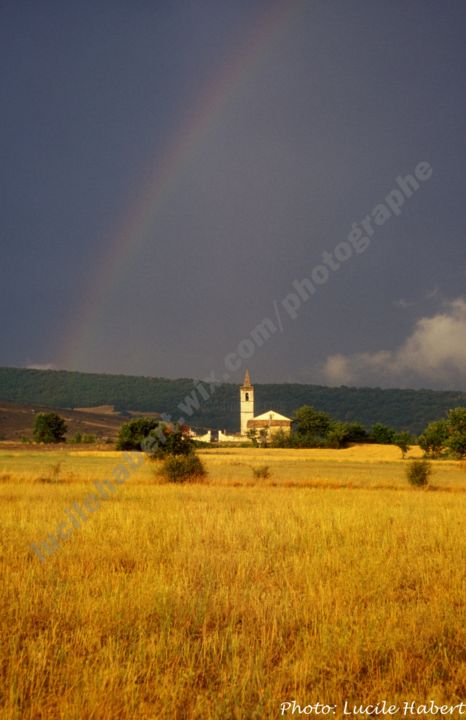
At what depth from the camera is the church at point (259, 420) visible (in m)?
135

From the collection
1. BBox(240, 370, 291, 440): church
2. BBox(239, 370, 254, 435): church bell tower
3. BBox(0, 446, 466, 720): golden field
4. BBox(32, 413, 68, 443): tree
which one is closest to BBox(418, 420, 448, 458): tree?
BBox(240, 370, 291, 440): church

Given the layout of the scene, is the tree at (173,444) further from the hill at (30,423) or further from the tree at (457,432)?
the hill at (30,423)

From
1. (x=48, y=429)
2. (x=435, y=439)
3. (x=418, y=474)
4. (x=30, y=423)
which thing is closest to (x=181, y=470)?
(x=418, y=474)

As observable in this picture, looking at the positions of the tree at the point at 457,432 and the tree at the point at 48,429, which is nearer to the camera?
the tree at the point at 457,432

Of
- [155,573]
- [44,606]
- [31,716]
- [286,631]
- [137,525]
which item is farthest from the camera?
[137,525]

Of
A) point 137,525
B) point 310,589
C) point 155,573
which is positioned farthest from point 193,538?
point 310,589

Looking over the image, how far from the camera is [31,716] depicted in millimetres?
4535

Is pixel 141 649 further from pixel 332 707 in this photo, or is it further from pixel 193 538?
pixel 193 538

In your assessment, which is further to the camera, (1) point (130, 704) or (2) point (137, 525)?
(2) point (137, 525)

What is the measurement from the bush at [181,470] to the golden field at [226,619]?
18.2 metres

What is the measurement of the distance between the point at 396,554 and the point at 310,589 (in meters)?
3.18

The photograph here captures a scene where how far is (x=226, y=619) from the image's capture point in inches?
272

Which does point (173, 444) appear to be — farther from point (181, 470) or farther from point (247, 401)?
point (247, 401)

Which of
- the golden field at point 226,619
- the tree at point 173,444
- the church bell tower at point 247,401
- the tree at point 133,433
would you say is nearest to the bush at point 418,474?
the tree at point 173,444
